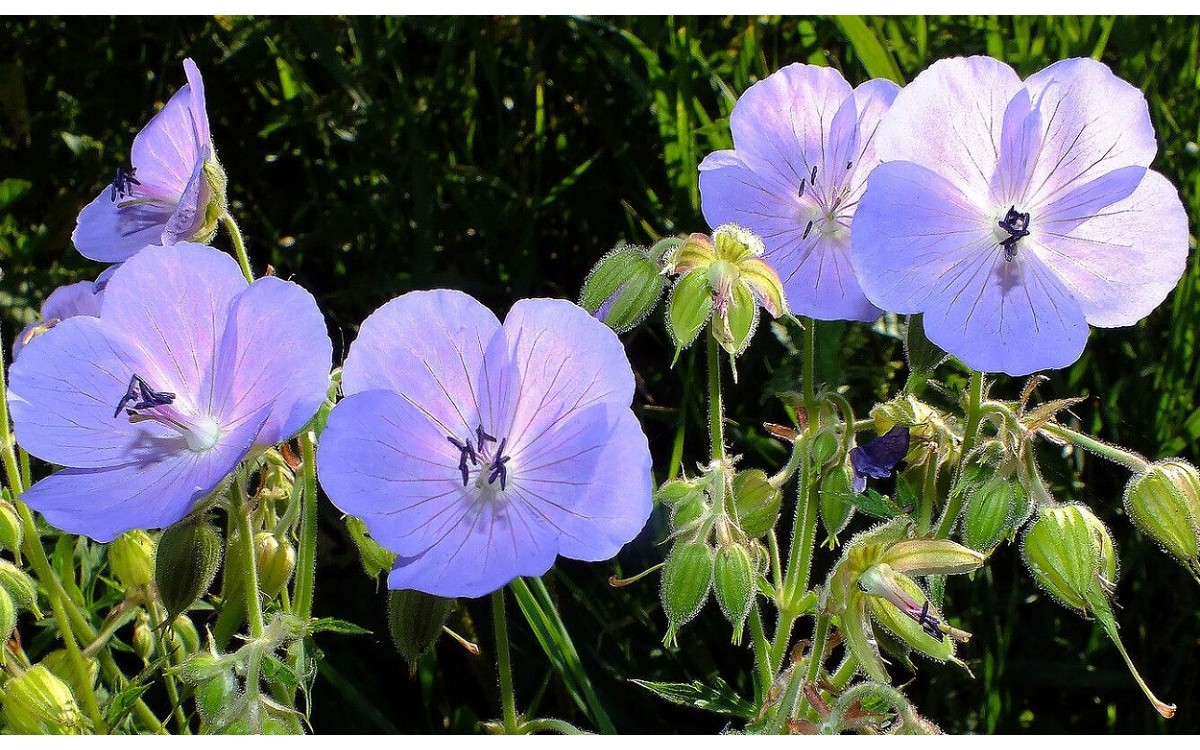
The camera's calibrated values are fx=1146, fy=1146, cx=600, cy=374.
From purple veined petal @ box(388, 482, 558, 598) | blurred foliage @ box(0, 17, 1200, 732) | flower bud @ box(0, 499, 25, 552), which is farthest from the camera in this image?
blurred foliage @ box(0, 17, 1200, 732)

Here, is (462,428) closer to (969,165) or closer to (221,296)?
(221,296)

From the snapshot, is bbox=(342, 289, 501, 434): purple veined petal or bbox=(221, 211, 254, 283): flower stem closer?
bbox=(342, 289, 501, 434): purple veined petal

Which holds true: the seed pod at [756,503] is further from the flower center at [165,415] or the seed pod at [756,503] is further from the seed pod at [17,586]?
the seed pod at [17,586]

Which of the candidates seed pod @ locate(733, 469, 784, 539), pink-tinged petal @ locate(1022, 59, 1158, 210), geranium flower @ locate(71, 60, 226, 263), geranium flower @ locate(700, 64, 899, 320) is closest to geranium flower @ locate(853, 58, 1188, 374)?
pink-tinged petal @ locate(1022, 59, 1158, 210)

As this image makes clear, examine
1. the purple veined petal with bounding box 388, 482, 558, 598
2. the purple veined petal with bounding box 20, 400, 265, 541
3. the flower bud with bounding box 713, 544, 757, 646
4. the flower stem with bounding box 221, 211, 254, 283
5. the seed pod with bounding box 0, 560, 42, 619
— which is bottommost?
the seed pod with bounding box 0, 560, 42, 619

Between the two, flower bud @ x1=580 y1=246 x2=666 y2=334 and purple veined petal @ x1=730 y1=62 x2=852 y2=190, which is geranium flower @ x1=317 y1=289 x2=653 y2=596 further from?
purple veined petal @ x1=730 y1=62 x2=852 y2=190

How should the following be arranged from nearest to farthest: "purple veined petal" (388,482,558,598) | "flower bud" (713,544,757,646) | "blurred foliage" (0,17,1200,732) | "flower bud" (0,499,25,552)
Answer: "purple veined petal" (388,482,558,598) → "flower bud" (713,544,757,646) → "flower bud" (0,499,25,552) → "blurred foliage" (0,17,1200,732)
